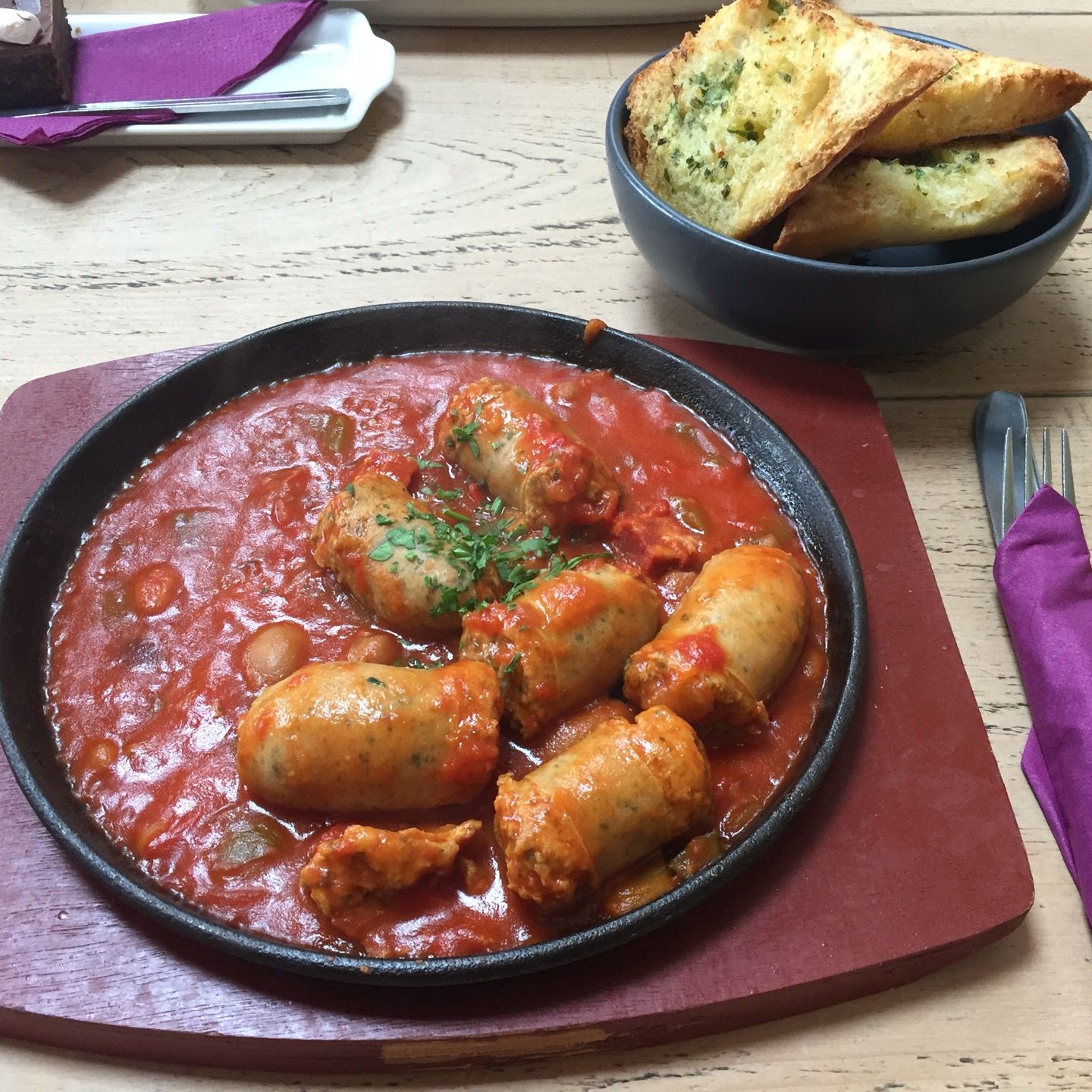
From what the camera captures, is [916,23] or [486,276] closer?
[486,276]

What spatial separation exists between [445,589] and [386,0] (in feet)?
9.13

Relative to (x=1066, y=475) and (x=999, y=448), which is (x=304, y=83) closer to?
(x=999, y=448)

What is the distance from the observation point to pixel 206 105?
10.3 ft

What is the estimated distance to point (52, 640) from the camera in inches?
71.8

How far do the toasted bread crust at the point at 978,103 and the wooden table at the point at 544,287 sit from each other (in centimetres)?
57

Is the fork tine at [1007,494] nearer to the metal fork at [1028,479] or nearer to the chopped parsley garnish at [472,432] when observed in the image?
the metal fork at [1028,479]

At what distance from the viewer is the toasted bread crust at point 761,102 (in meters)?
2.03

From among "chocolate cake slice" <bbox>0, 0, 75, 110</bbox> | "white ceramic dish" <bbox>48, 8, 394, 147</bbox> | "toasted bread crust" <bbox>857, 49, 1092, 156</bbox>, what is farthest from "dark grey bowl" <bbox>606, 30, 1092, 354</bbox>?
"chocolate cake slice" <bbox>0, 0, 75, 110</bbox>

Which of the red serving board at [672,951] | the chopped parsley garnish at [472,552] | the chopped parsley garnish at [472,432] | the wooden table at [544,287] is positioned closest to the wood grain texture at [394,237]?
the wooden table at [544,287]

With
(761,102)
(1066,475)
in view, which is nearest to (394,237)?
(761,102)

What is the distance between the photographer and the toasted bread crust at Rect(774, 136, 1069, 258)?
214 cm

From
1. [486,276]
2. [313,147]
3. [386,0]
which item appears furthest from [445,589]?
[386,0]

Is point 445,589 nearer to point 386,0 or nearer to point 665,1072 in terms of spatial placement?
point 665,1072

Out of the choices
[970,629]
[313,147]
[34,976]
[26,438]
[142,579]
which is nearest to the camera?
[34,976]
